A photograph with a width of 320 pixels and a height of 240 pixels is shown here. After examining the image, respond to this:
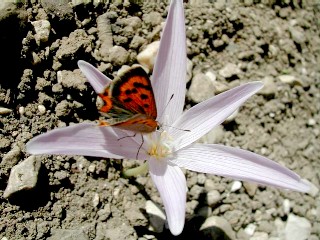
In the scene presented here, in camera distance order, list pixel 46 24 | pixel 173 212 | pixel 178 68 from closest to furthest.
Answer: pixel 173 212, pixel 178 68, pixel 46 24

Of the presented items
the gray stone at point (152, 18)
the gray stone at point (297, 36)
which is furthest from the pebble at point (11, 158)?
the gray stone at point (297, 36)

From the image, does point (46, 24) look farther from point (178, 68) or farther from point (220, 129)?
point (220, 129)

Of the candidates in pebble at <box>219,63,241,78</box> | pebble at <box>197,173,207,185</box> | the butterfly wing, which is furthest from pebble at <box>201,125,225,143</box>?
the butterfly wing

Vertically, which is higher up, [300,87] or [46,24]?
[46,24]

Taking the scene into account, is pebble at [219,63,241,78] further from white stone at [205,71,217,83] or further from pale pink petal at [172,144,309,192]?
pale pink petal at [172,144,309,192]

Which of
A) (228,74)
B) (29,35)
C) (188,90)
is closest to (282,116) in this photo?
(228,74)

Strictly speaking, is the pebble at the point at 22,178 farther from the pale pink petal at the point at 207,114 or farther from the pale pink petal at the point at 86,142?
the pale pink petal at the point at 207,114
